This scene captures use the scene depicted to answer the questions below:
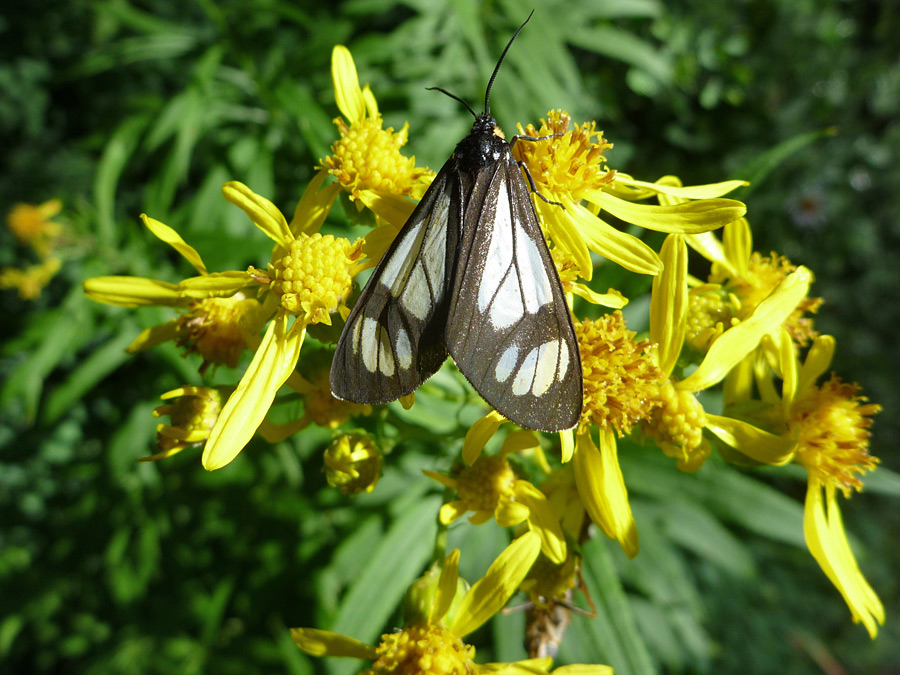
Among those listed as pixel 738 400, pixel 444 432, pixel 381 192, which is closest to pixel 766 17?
pixel 738 400

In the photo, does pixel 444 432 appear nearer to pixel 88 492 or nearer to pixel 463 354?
pixel 463 354

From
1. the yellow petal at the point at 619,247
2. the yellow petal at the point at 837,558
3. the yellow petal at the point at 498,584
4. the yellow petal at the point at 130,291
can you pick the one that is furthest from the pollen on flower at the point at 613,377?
the yellow petal at the point at 130,291

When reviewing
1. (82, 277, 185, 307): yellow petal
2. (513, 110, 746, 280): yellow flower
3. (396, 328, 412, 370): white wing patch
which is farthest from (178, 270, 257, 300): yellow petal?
(513, 110, 746, 280): yellow flower

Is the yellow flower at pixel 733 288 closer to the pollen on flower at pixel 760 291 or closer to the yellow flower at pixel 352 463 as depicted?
the pollen on flower at pixel 760 291

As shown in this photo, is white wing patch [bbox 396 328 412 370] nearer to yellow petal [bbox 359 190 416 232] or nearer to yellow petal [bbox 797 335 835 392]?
yellow petal [bbox 359 190 416 232]

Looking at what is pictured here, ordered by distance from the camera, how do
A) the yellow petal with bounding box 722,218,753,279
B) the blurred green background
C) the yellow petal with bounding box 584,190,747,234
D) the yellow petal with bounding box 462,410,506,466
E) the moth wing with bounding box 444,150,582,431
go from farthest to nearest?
the blurred green background → the yellow petal with bounding box 722,218,753,279 → the yellow petal with bounding box 584,190,747,234 → the yellow petal with bounding box 462,410,506,466 → the moth wing with bounding box 444,150,582,431

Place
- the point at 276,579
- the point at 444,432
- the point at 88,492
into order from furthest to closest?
1. the point at 88,492
2. the point at 276,579
3. the point at 444,432
